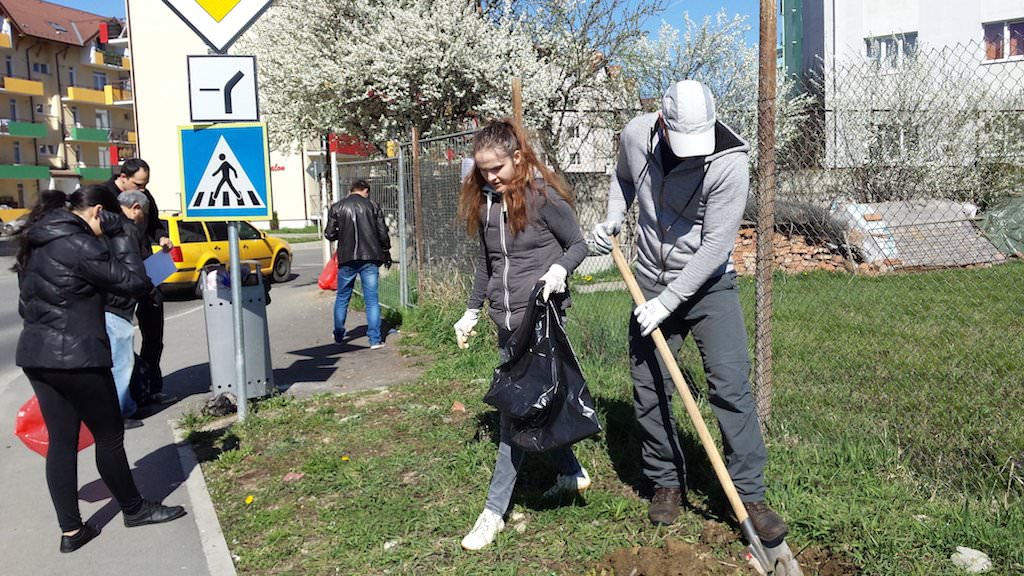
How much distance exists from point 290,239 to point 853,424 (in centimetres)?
3416

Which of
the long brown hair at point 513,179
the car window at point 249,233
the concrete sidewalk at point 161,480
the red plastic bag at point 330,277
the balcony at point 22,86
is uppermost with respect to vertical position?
the balcony at point 22,86

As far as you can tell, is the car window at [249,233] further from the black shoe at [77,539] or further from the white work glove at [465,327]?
the white work glove at [465,327]

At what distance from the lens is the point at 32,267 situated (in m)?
4.08

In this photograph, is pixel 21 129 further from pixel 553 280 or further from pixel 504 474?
pixel 553 280

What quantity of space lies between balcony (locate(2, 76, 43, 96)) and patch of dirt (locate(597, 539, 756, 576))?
64.9 metres

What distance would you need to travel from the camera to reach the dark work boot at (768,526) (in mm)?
3393

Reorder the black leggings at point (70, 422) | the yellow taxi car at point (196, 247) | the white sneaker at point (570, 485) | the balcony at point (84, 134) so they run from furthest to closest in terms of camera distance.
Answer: the balcony at point (84, 134) < the yellow taxi car at point (196, 247) < the white sneaker at point (570, 485) < the black leggings at point (70, 422)

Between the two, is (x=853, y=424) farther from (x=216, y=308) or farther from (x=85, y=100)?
(x=85, y=100)

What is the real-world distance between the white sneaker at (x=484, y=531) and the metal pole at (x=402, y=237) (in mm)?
6815

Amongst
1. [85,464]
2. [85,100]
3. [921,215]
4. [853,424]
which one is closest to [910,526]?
[853,424]

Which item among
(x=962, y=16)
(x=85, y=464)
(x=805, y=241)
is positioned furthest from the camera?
(x=962, y=16)

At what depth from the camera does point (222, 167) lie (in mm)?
5793

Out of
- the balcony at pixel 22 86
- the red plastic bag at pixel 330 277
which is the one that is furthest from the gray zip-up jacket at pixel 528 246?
the balcony at pixel 22 86

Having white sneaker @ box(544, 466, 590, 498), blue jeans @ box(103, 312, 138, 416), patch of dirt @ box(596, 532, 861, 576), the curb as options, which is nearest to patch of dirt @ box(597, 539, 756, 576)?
patch of dirt @ box(596, 532, 861, 576)
